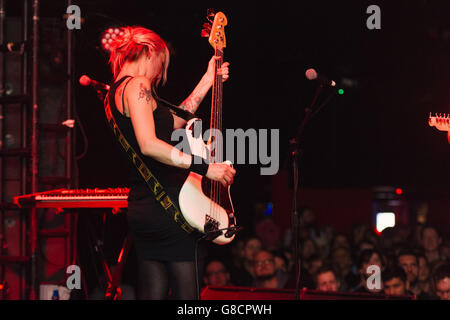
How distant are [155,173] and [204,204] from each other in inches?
10.0

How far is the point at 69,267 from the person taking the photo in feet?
15.1

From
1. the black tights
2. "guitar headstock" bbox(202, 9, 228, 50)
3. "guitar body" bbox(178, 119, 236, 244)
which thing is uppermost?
"guitar headstock" bbox(202, 9, 228, 50)

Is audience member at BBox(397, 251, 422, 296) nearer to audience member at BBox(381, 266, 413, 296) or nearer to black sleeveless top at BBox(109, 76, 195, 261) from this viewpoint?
audience member at BBox(381, 266, 413, 296)

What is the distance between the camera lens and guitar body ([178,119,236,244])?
245 cm

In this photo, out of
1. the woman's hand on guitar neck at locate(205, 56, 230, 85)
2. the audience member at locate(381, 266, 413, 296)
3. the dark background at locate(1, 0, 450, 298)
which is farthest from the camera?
the audience member at locate(381, 266, 413, 296)

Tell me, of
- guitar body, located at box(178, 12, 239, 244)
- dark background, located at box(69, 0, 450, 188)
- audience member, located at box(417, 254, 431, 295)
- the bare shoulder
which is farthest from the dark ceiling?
audience member, located at box(417, 254, 431, 295)

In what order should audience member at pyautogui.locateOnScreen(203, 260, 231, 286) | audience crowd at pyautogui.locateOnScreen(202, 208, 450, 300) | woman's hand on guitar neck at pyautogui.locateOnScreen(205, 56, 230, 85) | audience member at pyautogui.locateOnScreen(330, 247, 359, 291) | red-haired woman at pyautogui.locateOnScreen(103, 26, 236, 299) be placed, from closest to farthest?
red-haired woman at pyautogui.locateOnScreen(103, 26, 236, 299), woman's hand on guitar neck at pyautogui.locateOnScreen(205, 56, 230, 85), audience crowd at pyautogui.locateOnScreen(202, 208, 450, 300), audience member at pyautogui.locateOnScreen(203, 260, 231, 286), audience member at pyautogui.locateOnScreen(330, 247, 359, 291)

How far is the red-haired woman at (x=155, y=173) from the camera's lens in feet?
7.73

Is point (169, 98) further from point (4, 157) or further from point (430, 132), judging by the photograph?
point (430, 132)

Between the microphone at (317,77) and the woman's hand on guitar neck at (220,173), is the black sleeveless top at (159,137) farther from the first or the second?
the microphone at (317,77)

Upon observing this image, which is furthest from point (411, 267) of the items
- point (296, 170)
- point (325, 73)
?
point (325, 73)

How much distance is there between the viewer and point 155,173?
245cm
